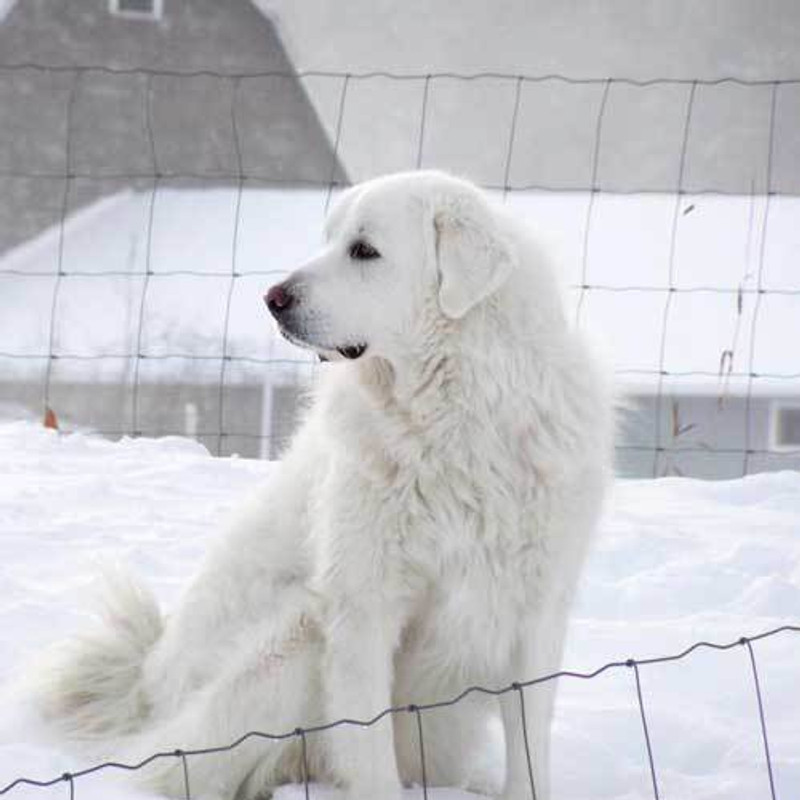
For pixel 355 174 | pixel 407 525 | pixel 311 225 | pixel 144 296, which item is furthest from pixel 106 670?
pixel 355 174

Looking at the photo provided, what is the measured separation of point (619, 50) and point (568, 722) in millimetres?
12584

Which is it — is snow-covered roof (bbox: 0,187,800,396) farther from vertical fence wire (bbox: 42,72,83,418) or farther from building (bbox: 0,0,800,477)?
vertical fence wire (bbox: 42,72,83,418)

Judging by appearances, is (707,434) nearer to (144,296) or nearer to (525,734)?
(144,296)

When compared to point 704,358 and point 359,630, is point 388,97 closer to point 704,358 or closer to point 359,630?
point 704,358

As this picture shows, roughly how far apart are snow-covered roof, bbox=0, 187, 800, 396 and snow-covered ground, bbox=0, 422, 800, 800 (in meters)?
4.33

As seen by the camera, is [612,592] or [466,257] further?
[612,592]

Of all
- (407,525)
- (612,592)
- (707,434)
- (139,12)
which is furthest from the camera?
(139,12)

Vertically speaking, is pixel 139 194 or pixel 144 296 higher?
pixel 139 194

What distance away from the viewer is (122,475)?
5.91m

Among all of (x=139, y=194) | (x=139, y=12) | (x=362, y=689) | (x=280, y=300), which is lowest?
(x=362, y=689)

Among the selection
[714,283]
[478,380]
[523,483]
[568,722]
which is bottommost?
[568,722]

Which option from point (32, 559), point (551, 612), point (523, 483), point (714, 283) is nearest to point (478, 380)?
point (523, 483)

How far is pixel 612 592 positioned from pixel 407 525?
6.08 feet

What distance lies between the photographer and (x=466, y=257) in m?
2.91
